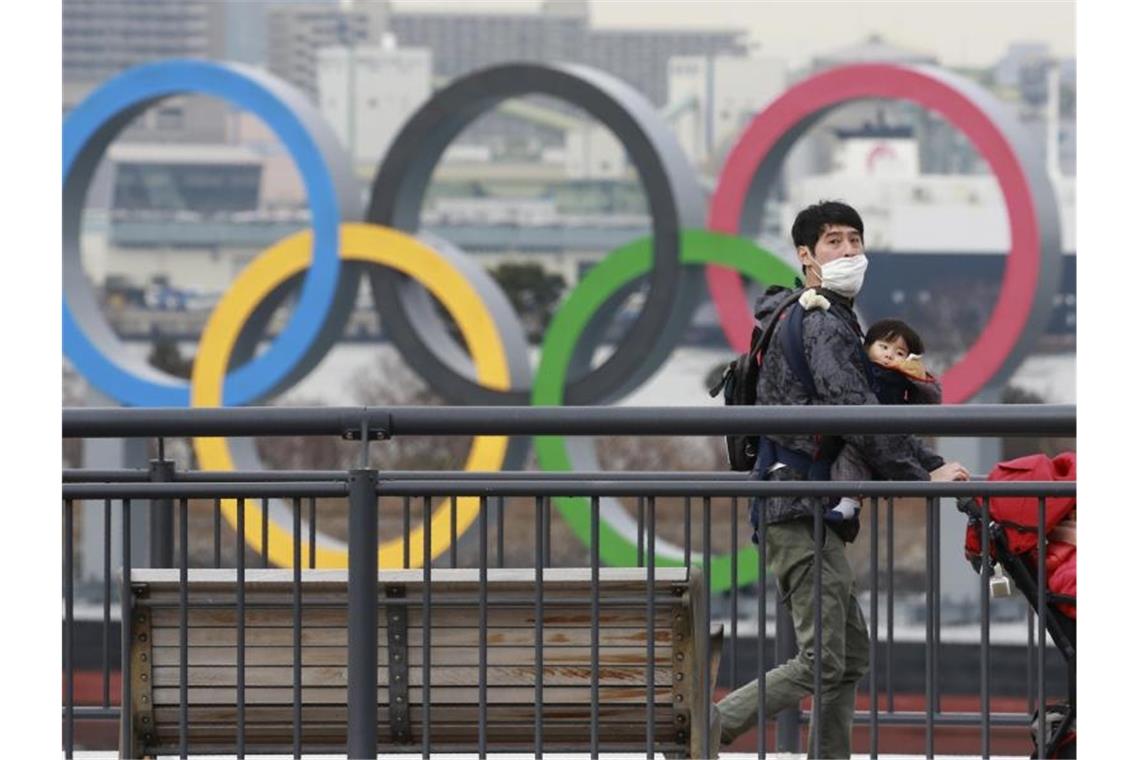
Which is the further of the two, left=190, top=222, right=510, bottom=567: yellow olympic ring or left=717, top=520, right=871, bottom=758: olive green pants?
left=190, top=222, right=510, bottom=567: yellow olympic ring

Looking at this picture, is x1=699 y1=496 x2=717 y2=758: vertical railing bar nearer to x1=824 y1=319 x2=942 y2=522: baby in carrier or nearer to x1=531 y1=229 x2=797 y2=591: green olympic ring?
x1=824 y1=319 x2=942 y2=522: baby in carrier

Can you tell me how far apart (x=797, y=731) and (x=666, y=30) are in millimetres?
99605

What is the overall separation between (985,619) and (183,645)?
2.05 m

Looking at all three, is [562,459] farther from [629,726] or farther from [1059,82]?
[1059,82]

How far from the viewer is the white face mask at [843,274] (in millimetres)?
6566

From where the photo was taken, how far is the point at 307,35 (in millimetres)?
106938

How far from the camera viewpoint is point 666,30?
10556 cm

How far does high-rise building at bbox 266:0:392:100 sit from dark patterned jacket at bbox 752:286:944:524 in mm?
96449

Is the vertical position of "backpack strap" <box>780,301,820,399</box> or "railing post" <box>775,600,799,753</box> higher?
"backpack strap" <box>780,301,820,399</box>

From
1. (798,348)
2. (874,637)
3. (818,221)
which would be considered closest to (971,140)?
(818,221)

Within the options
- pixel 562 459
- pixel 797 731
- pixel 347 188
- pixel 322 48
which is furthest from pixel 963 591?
pixel 322 48

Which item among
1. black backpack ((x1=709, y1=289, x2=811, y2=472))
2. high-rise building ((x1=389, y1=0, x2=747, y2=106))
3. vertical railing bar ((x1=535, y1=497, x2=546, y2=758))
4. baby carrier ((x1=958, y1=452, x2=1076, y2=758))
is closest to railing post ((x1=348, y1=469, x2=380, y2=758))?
vertical railing bar ((x1=535, y1=497, x2=546, y2=758))

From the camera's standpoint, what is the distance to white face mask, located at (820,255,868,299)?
6.57 metres

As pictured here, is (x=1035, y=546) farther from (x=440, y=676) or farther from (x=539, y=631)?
(x=440, y=676)
